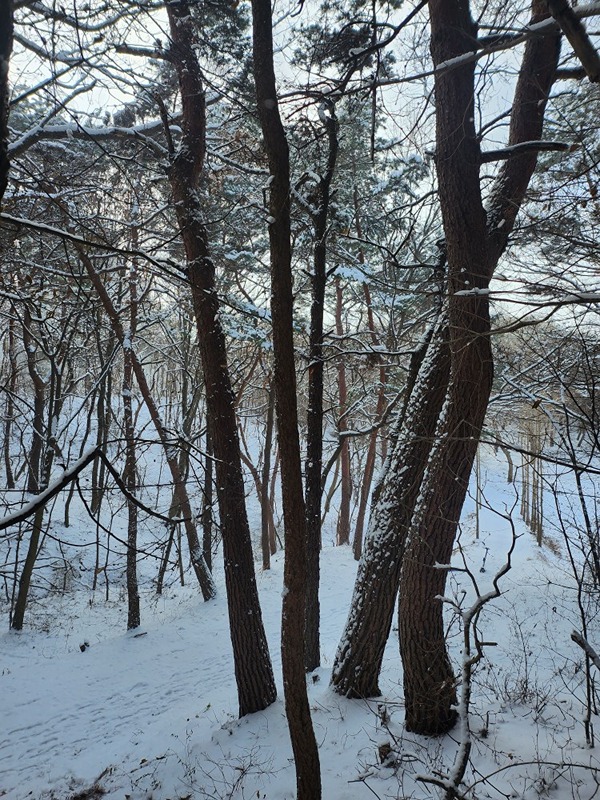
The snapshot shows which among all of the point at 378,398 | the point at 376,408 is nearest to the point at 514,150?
the point at 378,398

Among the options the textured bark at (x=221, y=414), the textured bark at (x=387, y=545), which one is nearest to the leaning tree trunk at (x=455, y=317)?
the textured bark at (x=387, y=545)

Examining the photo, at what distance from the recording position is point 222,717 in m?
5.94

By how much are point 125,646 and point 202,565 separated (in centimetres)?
252

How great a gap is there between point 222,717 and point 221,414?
402 centimetres

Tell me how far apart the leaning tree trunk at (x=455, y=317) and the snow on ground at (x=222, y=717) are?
0.51m

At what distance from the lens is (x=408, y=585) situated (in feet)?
14.2

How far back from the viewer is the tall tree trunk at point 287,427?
3.31 meters

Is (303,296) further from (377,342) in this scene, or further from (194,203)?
(194,203)

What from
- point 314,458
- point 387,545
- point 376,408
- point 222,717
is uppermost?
point 376,408

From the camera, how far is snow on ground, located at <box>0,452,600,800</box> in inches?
154

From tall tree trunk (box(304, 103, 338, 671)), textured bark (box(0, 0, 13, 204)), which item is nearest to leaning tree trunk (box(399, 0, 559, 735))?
tall tree trunk (box(304, 103, 338, 671))

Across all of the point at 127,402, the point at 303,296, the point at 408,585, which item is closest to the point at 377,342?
the point at 303,296

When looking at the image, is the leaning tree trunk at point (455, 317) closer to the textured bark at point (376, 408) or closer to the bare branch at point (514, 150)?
the bare branch at point (514, 150)

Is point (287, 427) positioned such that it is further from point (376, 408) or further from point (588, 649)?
point (376, 408)
